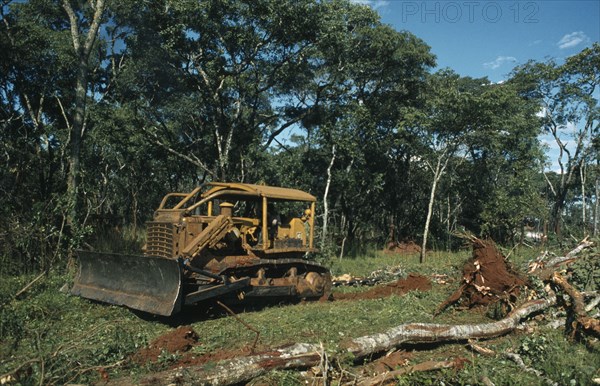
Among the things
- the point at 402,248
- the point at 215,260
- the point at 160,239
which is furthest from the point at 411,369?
the point at 402,248

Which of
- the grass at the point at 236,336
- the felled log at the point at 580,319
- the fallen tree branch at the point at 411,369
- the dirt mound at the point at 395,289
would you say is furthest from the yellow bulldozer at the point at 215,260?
the felled log at the point at 580,319

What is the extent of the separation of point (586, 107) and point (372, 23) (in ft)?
48.4

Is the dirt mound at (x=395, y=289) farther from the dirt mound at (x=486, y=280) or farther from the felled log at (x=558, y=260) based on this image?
the felled log at (x=558, y=260)

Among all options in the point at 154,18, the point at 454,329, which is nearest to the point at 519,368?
the point at 454,329

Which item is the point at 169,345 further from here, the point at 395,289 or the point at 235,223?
the point at 395,289

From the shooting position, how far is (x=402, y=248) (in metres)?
28.3

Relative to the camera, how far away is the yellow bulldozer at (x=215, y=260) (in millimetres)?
8477

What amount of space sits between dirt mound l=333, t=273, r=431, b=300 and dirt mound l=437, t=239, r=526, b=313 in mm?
2101

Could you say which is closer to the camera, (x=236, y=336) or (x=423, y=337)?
(x=423, y=337)

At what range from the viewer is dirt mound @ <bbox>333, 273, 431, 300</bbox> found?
11.3m

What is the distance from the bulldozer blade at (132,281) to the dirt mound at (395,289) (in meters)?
4.62

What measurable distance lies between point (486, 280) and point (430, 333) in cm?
285

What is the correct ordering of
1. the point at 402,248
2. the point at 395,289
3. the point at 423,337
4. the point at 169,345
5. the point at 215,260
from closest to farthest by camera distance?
the point at 169,345 < the point at 423,337 < the point at 215,260 < the point at 395,289 < the point at 402,248

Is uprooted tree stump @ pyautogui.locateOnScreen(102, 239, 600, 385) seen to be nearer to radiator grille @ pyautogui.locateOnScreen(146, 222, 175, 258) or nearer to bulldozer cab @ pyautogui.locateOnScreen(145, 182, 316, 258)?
bulldozer cab @ pyautogui.locateOnScreen(145, 182, 316, 258)
